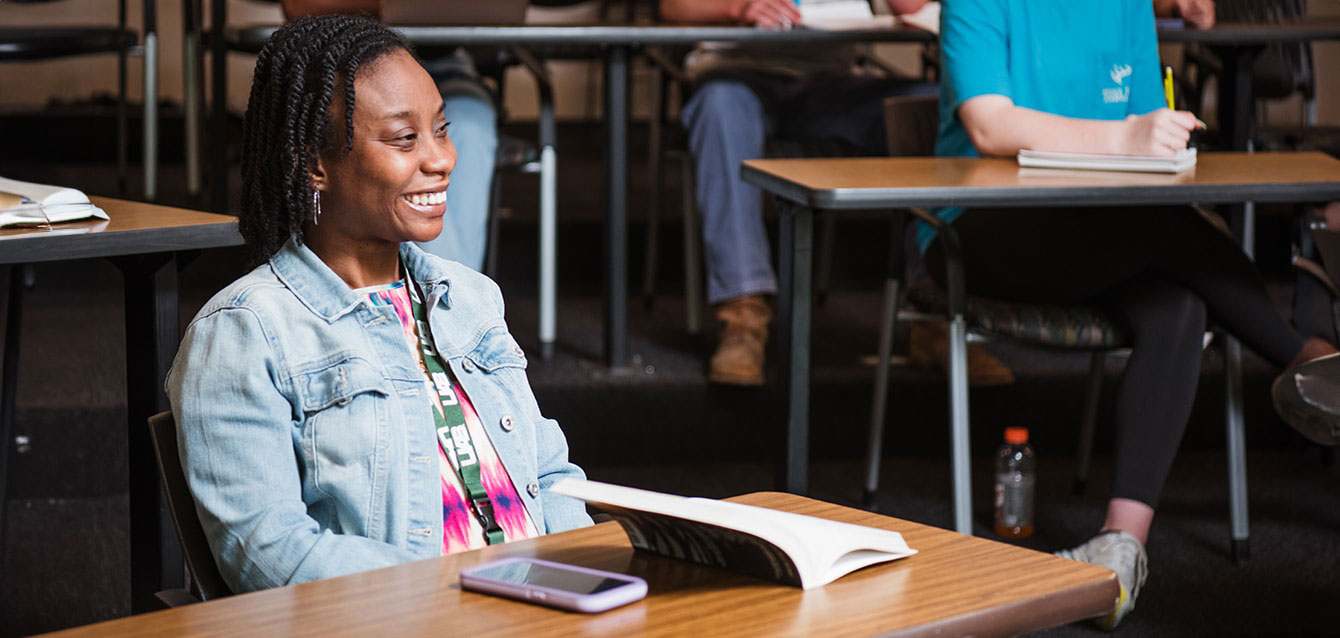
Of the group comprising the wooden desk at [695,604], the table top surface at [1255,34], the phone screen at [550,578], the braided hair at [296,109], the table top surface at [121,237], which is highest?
the table top surface at [1255,34]

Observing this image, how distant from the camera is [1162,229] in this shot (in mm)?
2354

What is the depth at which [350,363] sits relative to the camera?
1.15 m

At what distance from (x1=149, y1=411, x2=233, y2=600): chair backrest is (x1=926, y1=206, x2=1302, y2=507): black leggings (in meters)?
1.58

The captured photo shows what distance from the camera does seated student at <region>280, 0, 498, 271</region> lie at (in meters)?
2.95

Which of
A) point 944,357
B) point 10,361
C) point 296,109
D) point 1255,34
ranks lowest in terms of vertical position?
point 944,357

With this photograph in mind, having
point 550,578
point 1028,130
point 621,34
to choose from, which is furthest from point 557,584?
point 621,34

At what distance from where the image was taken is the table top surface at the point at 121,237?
148 cm

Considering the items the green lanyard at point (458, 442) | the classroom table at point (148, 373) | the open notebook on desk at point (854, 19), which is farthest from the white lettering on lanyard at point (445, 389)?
the open notebook on desk at point (854, 19)

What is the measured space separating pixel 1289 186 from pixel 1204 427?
1.34 meters

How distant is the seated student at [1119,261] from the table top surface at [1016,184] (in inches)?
4.8

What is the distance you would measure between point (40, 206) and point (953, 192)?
1.13 m

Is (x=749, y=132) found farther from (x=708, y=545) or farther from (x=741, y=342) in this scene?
(x=708, y=545)

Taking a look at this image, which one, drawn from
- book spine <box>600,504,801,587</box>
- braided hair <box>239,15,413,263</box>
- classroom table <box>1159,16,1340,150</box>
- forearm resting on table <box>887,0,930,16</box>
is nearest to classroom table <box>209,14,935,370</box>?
forearm resting on table <box>887,0,930,16</box>

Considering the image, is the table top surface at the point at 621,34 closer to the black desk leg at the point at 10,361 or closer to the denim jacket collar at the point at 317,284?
Answer: the black desk leg at the point at 10,361
